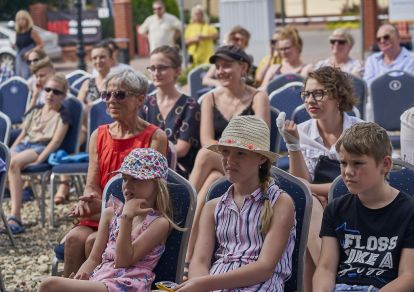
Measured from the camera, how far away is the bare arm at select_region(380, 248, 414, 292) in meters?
4.55

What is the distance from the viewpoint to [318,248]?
5.36 metres

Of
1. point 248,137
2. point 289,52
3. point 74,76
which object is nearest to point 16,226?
point 289,52

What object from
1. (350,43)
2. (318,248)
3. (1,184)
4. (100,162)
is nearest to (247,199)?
(318,248)

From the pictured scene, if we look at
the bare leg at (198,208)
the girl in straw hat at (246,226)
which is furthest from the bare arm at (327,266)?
the bare leg at (198,208)

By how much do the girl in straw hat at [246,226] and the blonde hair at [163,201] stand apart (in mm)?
280

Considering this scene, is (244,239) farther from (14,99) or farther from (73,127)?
(14,99)

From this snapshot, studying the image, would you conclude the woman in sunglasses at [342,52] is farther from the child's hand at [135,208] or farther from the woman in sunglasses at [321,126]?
the child's hand at [135,208]

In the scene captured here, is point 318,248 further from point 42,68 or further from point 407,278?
Answer: point 42,68

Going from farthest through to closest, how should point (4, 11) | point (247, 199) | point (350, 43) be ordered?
point (4, 11) < point (350, 43) < point (247, 199)

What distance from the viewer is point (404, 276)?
457 centimetres

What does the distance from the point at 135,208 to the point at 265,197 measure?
631 mm

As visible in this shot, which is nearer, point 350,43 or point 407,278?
point 407,278

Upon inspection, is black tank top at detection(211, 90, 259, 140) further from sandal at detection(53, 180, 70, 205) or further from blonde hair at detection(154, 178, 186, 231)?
sandal at detection(53, 180, 70, 205)

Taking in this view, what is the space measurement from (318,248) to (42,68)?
6468mm
